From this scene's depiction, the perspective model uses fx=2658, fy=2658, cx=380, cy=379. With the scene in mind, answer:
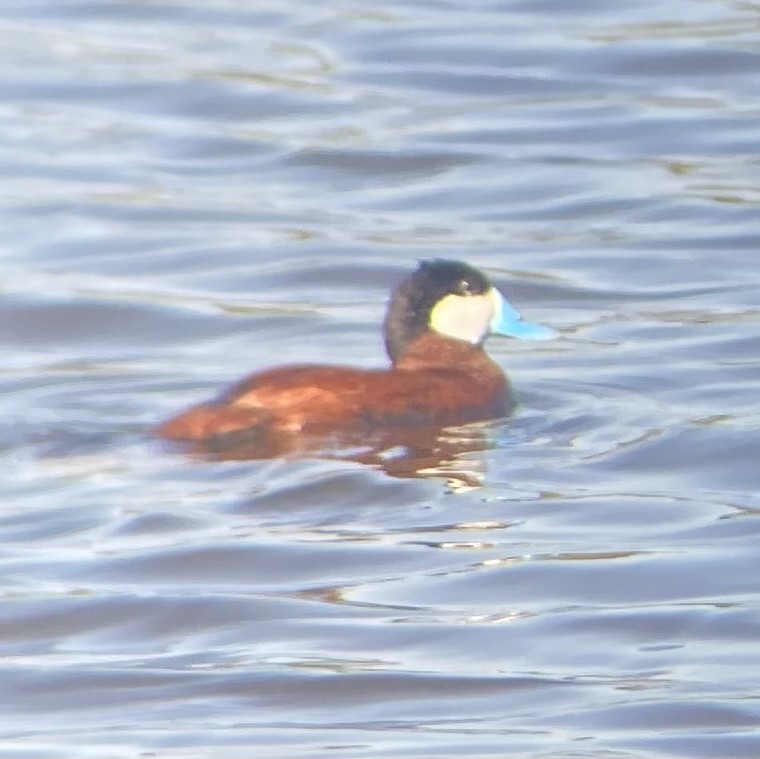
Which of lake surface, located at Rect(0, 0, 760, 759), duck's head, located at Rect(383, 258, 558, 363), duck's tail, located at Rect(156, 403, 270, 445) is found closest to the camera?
lake surface, located at Rect(0, 0, 760, 759)

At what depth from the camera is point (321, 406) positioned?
9.76 metres

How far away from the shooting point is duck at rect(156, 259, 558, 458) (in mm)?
9656

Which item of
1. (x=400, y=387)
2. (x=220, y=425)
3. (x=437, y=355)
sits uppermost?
(x=437, y=355)

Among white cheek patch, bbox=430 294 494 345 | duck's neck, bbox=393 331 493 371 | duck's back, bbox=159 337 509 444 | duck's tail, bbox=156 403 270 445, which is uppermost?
white cheek patch, bbox=430 294 494 345

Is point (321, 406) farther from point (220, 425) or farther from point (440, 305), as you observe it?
point (440, 305)

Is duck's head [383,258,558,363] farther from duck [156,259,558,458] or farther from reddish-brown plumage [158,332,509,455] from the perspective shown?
reddish-brown plumage [158,332,509,455]

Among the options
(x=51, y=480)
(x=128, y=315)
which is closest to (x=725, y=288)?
(x=128, y=315)

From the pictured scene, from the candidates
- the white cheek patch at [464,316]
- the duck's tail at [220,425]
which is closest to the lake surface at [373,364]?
the duck's tail at [220,425]

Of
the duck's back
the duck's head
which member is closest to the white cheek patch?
the duck's head

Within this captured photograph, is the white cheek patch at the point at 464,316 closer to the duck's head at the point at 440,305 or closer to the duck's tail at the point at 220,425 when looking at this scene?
the duck's head at the point at 440,305

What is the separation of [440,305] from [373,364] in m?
1.08

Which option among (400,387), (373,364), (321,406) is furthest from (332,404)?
(373,364)

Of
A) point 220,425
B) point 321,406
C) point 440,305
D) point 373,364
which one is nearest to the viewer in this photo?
point 220,425

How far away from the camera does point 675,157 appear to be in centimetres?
1670
